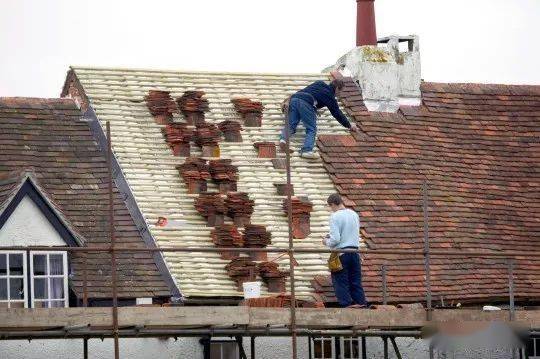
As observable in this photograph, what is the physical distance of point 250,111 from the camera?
38312 millimetres

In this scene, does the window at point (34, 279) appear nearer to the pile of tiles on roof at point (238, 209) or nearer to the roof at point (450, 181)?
the pile of tiles on roof at point (238, 209)

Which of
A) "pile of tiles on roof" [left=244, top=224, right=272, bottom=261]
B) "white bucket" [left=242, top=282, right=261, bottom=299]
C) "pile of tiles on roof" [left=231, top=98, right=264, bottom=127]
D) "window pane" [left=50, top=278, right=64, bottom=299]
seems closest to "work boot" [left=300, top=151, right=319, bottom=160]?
"pile of tiles on roof" [left=231, top=98, right=264, bottom=127]

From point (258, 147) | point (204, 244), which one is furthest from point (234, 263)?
point (258, 147)

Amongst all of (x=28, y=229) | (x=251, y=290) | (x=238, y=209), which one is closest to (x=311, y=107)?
(x=238, y=209)

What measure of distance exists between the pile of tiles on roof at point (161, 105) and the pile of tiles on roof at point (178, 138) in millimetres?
371

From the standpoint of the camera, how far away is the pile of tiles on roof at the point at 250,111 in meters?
38.3

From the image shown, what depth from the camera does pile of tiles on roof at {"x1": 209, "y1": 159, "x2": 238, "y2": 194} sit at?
119ft

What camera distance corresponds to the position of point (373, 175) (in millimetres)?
37844

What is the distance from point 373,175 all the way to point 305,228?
7.92 ft

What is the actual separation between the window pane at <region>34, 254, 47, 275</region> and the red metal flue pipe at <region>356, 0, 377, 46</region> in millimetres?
10064

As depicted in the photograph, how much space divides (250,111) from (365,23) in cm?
427

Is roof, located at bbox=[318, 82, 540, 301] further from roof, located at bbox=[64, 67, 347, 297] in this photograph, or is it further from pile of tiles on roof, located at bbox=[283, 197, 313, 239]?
pile of tiles on roof, located at bbox=[283, 197, 313, 239]

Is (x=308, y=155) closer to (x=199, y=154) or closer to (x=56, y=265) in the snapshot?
(x=199, y=154)

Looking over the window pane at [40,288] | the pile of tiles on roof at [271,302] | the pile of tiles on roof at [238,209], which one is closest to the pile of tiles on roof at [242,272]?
the pile of tiles on roof at [271,302]
